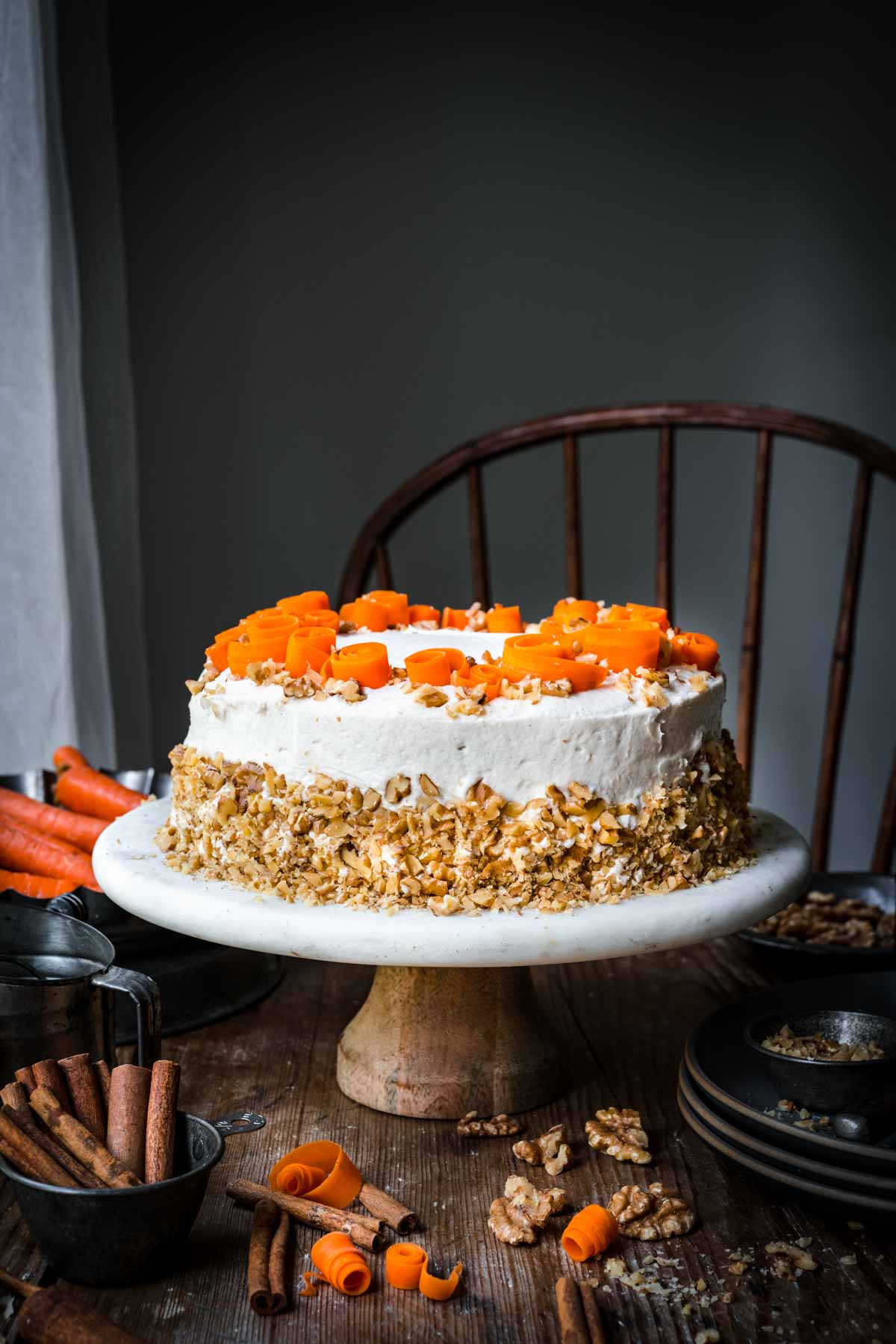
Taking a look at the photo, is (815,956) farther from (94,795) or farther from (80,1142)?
(94,795)

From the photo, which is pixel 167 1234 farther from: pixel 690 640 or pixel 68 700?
pixel 68 700

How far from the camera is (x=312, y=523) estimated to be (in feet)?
10.0

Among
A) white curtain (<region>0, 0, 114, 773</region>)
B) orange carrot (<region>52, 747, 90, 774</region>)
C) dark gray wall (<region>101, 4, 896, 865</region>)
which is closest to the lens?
orange carrot (<region>52, 747, 90, 774</region>)

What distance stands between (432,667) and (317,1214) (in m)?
0.45

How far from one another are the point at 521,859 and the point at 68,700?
3.97 ft

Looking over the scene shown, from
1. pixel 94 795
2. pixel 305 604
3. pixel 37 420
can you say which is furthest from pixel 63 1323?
pixel 37 420

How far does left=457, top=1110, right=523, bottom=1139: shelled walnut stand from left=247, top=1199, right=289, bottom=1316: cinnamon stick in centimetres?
20

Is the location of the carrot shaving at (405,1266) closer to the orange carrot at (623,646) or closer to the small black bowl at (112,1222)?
the small black bowl at (112,1222)

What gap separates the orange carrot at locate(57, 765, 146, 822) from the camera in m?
1.56

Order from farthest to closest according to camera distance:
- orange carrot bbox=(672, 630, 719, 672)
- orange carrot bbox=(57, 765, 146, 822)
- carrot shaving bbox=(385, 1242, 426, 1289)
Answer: orange carrot bbox=(57, 765, 146, 822)
orange carrot bbox=(672, 630, 719, 672)
carrot shaving bbox=(385, 1242, 426, 1289)

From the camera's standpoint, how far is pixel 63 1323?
0.71m

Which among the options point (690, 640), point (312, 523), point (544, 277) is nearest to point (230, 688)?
point (690, 640)

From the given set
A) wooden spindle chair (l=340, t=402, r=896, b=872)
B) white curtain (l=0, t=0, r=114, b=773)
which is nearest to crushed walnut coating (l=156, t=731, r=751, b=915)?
wooden spindle chair (l=340, t=402, r=896, b=872)

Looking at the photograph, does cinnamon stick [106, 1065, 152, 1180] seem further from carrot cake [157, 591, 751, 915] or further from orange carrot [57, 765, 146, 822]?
orange carrot [57, 765, 146, 822]
